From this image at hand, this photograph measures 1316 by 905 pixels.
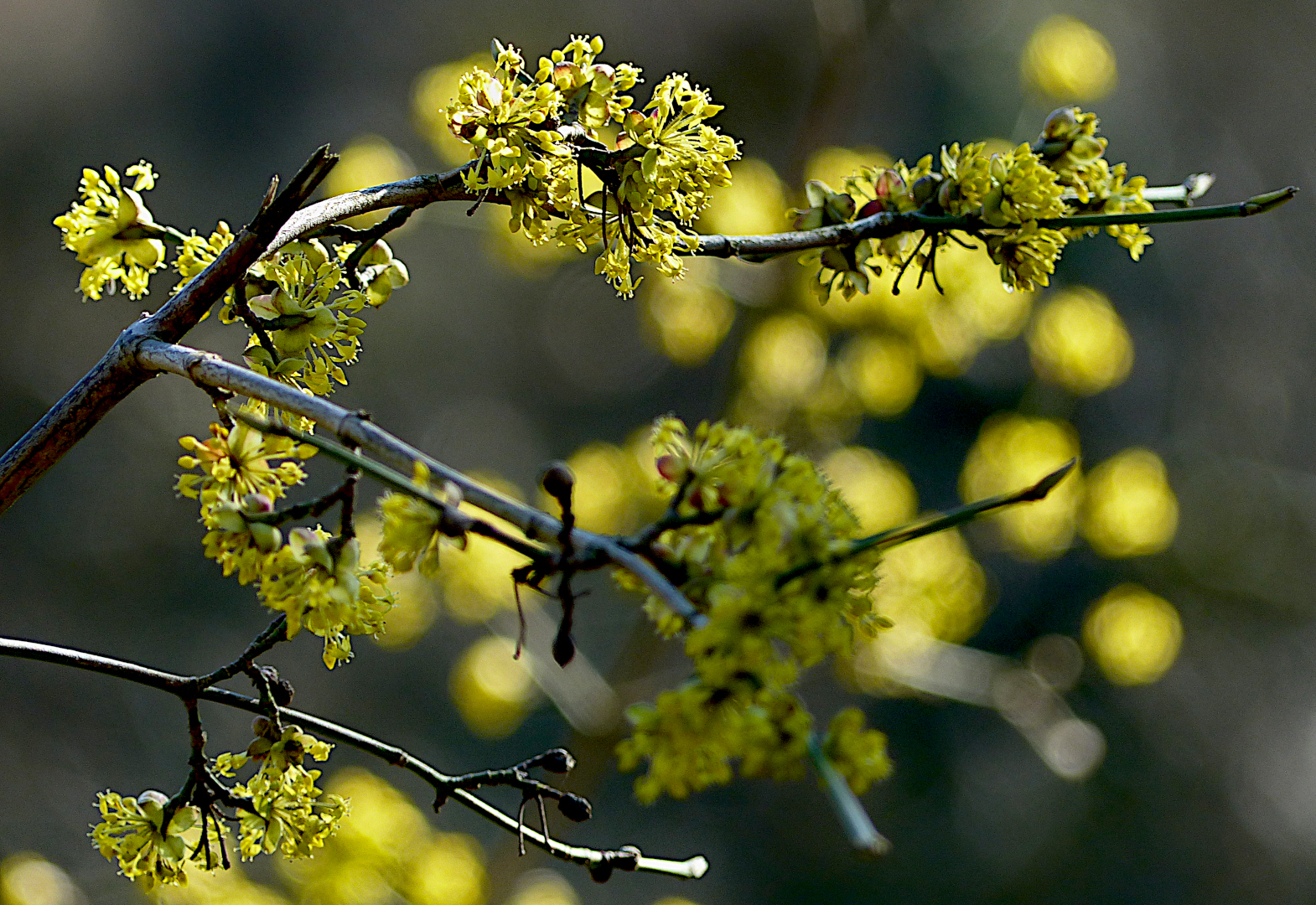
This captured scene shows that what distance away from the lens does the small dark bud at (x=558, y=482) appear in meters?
0.28

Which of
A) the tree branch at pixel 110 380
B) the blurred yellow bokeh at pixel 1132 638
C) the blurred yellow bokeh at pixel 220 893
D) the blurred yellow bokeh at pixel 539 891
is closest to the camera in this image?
the tree branch at pixel 110 380

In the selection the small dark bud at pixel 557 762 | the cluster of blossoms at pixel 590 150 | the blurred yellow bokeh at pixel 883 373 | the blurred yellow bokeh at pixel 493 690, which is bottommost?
the small dark bud at pixel 557 762

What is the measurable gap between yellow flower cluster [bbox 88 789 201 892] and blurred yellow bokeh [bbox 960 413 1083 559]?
1.13 meters

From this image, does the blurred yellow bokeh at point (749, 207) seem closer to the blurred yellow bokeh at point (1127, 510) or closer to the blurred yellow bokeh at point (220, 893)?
the blurred yellow bokeh at point (1127, 510)

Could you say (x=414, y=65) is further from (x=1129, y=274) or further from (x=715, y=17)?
(x=1129, y=274)

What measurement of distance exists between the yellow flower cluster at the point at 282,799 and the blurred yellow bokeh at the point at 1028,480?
42.9 inches

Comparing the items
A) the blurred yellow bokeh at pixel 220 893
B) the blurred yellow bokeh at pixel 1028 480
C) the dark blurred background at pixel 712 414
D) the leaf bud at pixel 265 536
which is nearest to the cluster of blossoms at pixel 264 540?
the leaf bud at pixel 265 536

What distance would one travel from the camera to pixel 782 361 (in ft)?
4.25

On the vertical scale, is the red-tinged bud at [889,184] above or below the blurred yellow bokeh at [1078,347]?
below

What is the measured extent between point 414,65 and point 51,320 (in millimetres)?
1004

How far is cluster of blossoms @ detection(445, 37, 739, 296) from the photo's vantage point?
1.28 ft

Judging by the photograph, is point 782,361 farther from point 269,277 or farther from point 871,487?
point 269,277

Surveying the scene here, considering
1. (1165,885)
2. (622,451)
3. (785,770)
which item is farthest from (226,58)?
(1165,885)

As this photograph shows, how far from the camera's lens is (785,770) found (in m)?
0.24
